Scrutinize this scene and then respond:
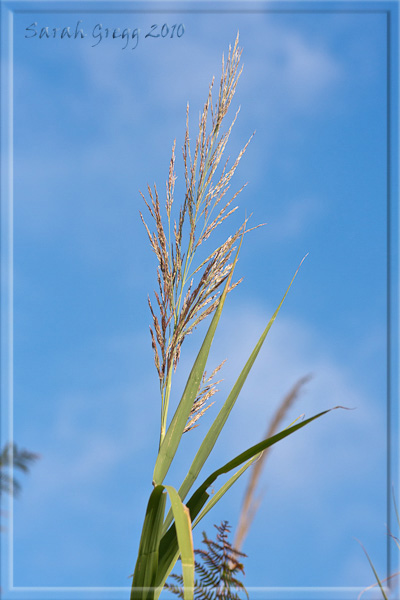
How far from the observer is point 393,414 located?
198 cm

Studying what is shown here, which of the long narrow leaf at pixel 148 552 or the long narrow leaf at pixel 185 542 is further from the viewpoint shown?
the long narrow leaf at pixel 148 552

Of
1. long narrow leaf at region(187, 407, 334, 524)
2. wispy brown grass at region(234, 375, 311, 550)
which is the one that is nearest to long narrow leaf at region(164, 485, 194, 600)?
long narrow leaf at region(187, 407, 334, 524)

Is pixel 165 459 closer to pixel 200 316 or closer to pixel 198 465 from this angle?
pixel 198 465

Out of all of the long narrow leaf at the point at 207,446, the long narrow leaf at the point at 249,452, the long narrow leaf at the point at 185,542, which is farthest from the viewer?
the long narrow leaf at the point at 207,446

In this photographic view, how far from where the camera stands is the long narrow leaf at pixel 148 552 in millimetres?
1035

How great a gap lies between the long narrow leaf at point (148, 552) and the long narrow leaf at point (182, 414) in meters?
0.06

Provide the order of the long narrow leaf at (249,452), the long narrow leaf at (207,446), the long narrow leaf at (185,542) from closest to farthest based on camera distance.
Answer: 1. the long narrow leaf at (185,542)
2. the long narrow leaf at (249,452)
3. the long narrow leaf at (207,446)

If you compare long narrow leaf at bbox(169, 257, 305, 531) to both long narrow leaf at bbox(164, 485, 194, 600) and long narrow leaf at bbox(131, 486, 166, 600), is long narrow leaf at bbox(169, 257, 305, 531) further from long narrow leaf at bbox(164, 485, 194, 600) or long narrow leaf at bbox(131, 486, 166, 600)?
long narrow leaf at bbox(164, 485, 194, 600)

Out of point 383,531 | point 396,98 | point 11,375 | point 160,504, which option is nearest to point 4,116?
point 11,375

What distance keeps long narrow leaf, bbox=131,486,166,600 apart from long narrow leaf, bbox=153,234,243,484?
63mm

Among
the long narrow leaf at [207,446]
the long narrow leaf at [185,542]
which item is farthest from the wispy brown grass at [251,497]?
the long narrow leaf at [185,542]

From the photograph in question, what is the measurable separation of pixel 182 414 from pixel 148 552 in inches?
9.7

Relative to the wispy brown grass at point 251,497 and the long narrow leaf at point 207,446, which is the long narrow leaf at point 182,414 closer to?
the long narrow leaf at point 207,446

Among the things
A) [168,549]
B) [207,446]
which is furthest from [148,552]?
[207,446]
